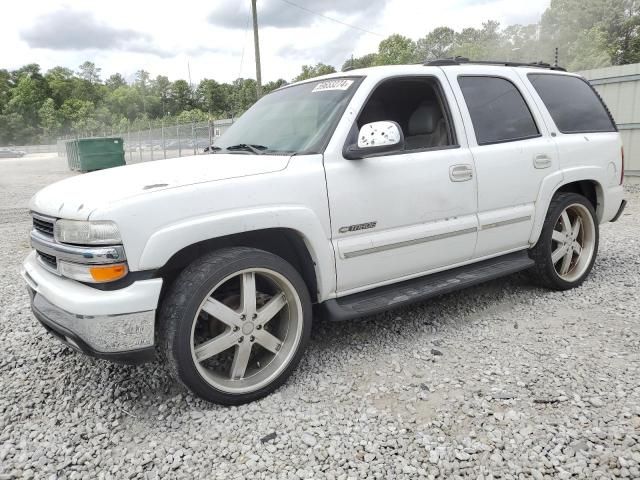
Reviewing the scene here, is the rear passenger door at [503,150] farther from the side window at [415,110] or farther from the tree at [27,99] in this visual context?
the tree at [27,99]

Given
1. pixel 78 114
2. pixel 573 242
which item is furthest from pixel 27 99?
pixel 573 242

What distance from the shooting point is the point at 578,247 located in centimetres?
432

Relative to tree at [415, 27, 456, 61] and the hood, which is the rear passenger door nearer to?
the hood

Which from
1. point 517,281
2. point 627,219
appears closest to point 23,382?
point 517,281

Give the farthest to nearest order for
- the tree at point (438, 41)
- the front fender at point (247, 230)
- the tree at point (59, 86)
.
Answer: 1. the tree at point (59, 86)
2. the tree at point (438, 41)
3. the front fender at point (247, 230)

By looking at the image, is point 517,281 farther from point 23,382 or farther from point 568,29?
point 568,29

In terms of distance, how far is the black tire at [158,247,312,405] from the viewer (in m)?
2.37

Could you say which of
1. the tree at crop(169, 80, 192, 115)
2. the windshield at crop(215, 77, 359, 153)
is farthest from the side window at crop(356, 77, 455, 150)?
the tree at crop(169, 80, 192, 115)

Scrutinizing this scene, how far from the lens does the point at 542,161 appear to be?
376 centimetres

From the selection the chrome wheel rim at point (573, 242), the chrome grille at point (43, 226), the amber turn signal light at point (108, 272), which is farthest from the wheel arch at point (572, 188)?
the chrome grille at point (43, 226)

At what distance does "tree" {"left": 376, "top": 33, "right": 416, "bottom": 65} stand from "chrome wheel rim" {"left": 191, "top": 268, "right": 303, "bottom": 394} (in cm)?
5675

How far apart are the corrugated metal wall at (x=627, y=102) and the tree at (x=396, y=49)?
157 feet

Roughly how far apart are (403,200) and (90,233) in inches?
70.8

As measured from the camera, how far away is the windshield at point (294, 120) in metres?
2.97
